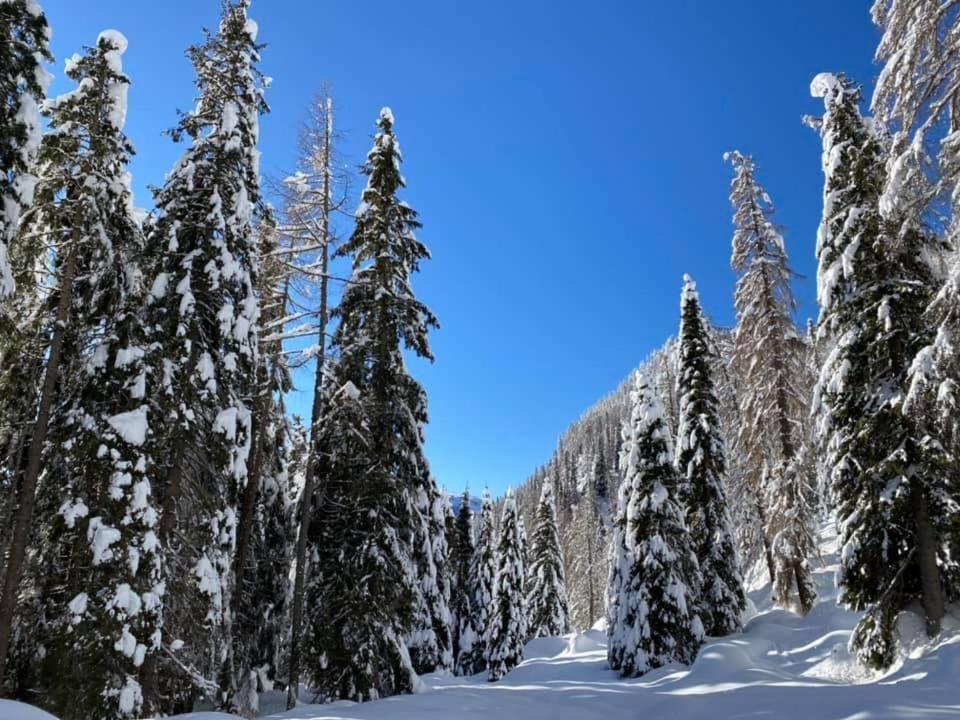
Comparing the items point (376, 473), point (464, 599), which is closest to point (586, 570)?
point (464, 599)

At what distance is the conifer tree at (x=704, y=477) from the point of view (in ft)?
86.0

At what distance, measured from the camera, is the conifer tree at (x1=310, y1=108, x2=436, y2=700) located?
15.4 metres

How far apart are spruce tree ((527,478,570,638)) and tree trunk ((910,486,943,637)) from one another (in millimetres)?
35702

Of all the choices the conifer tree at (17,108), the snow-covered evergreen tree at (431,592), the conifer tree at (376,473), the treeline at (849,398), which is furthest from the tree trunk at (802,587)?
the conifer tree at (17,108)

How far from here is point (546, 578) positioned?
160ft

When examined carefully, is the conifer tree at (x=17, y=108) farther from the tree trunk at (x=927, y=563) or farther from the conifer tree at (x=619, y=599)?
the conifer tree at (x=619, y=599)

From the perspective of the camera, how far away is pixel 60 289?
1431cm

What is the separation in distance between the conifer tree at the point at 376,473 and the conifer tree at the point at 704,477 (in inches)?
524

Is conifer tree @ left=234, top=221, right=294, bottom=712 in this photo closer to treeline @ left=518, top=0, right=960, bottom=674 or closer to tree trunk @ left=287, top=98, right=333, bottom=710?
tree trunk @ left=287, top=98, right=333, bottom=710

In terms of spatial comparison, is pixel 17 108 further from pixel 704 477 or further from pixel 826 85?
pixel 704 477

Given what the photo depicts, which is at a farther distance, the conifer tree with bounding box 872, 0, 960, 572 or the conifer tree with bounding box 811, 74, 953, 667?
the conifer tree with bounding box 811, 74, 953, 667

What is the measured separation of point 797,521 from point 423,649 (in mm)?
14935

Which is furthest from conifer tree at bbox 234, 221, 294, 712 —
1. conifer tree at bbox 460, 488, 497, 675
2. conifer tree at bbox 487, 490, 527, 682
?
conifer tree at bbox 460, 488, 497, 675

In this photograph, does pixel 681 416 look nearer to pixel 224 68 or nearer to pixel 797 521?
pixel 797 521
